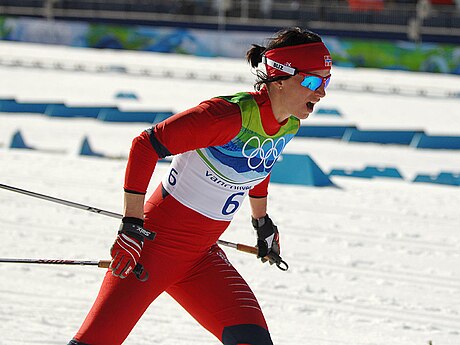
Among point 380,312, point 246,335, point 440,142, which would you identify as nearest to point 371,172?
point 440,142

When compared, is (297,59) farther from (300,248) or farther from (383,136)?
(383,136)

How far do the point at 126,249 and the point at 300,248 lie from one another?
3.91m

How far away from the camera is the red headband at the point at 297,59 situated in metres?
3.35

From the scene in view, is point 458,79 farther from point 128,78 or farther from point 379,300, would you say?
point 379,300

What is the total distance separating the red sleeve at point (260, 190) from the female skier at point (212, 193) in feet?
0.89

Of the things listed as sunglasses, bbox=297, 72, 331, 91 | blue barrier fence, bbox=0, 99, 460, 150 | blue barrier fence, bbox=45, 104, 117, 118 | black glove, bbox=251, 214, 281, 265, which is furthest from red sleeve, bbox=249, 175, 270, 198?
blue barrier fence, bbox=45, 104, 117, 118

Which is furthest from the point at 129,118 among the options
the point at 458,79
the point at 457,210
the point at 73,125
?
the point at 458,79

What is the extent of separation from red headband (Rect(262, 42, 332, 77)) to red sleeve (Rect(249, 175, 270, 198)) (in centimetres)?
57

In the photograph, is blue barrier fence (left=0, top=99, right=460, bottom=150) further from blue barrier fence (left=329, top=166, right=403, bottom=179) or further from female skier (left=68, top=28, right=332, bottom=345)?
female skier (left=68, top=28, right=332, bottom=345)

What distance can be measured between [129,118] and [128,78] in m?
6.79

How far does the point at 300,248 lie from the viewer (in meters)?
6.89

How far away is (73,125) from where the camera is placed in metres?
13.8

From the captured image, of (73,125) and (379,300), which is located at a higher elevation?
(73,125)

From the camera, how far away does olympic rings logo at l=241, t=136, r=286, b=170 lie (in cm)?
336
